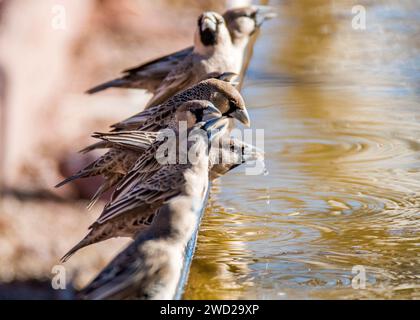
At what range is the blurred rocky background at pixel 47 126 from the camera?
4.71 m

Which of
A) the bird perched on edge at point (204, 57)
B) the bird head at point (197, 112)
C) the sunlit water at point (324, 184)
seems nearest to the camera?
the sunlit water at point (324, 184)

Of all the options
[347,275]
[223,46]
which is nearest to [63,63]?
[223,46]

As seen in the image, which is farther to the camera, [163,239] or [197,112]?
[197,112]

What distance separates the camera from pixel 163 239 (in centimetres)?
316

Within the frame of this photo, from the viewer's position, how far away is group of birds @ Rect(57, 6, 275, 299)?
3.02 meters

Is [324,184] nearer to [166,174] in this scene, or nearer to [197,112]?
[197,112]

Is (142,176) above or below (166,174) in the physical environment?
below

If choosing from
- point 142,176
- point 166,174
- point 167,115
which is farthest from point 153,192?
point 167,115

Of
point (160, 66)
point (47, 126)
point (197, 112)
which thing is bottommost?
point (47, 126)

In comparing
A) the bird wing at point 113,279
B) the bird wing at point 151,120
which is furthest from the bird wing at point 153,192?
the bird wing at point 151,120

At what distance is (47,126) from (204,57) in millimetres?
977

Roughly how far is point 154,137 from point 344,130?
4.76 feet

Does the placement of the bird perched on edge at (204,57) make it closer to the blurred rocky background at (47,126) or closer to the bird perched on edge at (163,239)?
the blurred rocky background at (47,126)
